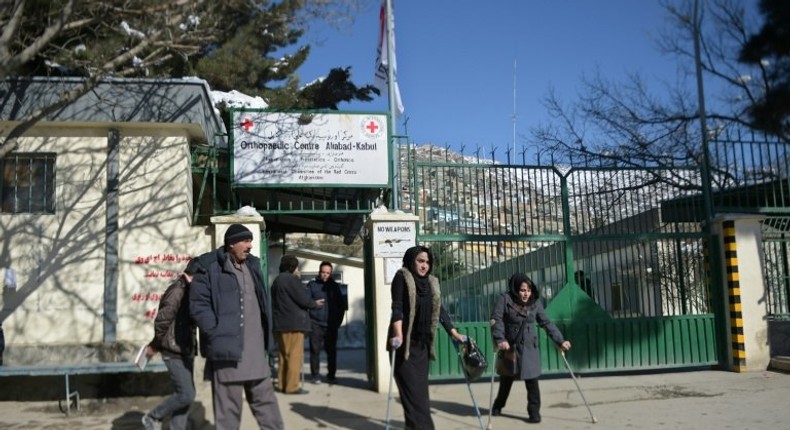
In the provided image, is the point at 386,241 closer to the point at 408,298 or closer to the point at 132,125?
the point at 408,298

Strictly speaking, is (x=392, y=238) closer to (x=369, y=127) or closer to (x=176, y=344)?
(x=369, y=127)

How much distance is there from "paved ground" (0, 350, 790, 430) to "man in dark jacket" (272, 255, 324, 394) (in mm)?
323

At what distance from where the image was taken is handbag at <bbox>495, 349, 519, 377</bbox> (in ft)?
23.3

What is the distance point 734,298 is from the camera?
1010 cm

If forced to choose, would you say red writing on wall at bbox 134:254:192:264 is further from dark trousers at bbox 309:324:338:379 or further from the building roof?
dark trousers at bbox 309:324:338:379

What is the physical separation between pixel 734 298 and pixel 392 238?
5.01 meters

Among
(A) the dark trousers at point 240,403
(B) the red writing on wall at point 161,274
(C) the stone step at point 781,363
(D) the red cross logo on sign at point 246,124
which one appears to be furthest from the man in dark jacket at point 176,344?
(C) the stone step at point 781,363

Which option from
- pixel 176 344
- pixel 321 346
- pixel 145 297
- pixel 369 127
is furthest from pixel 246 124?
pixel 176 344

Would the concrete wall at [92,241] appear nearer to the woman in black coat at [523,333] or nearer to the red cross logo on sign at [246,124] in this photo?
the red cross logo on sign at [246,124]

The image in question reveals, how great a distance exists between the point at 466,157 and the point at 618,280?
279cm

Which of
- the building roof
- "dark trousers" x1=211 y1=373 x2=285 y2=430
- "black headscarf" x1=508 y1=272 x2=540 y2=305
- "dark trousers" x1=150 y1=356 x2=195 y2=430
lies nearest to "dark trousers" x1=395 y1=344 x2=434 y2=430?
"dark trousers" x1=211 y1=373 x2=285 y2=430

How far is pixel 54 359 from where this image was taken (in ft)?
28.7

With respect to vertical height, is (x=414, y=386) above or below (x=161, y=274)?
Answer: below

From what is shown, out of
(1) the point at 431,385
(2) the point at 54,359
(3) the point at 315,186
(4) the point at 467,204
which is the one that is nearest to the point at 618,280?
(4) the point at 467,204
